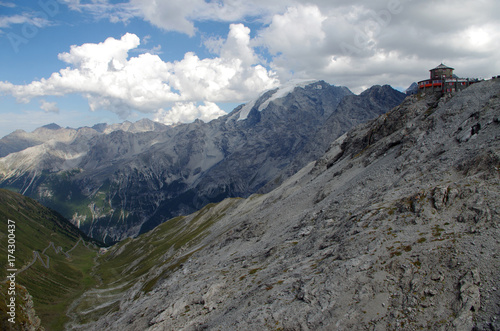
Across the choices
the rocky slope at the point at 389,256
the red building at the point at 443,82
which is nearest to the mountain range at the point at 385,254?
the rocky slope at the point at 389,256

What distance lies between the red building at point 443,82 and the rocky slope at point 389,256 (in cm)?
2515

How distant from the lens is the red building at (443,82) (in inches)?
3542

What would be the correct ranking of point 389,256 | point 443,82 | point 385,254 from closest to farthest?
point 389,256, point 385,254, point 443,82

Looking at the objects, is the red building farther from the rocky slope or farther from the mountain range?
the mountain range

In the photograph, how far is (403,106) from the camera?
290 feet

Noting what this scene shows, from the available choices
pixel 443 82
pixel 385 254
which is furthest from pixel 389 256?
pixel 443 82

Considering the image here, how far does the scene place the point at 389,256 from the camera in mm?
31578

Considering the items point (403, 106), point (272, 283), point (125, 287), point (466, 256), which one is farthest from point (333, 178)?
point (125, 287)

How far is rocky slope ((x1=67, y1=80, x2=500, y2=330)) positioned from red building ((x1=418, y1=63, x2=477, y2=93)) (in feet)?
82.5

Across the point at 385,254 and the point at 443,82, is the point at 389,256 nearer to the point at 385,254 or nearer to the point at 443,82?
the point at 385,254

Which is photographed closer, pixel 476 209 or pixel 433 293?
pixel 433 293

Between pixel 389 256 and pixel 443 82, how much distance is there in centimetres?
8154

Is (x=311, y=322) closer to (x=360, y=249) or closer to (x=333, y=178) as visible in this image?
(x=360, y=249)

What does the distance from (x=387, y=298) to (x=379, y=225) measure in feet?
39.3
